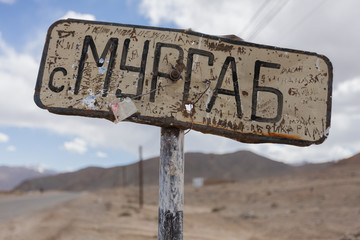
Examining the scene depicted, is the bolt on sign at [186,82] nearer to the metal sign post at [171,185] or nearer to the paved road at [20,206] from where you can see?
the metal sign post at [171,185]

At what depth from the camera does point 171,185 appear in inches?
78.1

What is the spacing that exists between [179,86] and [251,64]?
20.0 inches

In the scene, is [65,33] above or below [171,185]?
above

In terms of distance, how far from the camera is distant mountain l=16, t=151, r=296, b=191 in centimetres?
9044

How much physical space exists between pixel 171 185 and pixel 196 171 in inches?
3818

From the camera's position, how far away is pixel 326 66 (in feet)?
7.37

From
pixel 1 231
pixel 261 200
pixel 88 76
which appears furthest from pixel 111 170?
pixel 88 76

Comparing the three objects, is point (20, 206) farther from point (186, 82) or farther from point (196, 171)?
point (196, 171)

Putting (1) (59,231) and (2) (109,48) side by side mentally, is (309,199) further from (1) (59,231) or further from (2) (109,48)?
(2) (109,48)

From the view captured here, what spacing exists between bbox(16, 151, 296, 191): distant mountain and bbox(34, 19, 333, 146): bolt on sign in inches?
3238

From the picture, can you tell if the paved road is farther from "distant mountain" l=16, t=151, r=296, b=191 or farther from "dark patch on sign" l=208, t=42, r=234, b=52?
"distant mountain" l=16, t=151, r=296, b=191

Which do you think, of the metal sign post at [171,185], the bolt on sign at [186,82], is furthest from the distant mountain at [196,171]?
the metal sign post at [171,185]

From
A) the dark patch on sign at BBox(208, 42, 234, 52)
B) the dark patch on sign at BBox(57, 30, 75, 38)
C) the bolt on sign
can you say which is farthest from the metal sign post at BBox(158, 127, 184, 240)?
the dark patch on sign at BBox(57, 30, 75, 38)

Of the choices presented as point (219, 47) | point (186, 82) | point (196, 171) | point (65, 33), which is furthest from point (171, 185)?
point (196, 171)
